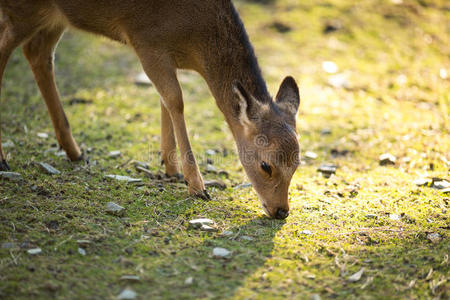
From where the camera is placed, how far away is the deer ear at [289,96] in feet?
20.1

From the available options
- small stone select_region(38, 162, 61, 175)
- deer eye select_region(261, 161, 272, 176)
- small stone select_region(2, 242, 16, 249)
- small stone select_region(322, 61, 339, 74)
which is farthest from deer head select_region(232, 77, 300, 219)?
small stone select_region(322, 61, 339, 74)

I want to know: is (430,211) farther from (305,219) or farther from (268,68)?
(268,68)

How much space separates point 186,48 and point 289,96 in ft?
5.40

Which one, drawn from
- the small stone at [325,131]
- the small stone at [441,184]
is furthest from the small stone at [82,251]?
the small stone at [325,131]

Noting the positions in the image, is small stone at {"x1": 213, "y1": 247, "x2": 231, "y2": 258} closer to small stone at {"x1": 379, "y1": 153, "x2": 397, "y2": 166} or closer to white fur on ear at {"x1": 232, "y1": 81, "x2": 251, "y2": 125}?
white fur on ear at {"x1": 232, "y1": 81, "x2": 251, "y2": 125}

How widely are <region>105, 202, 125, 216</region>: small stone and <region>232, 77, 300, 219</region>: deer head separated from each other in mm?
1759

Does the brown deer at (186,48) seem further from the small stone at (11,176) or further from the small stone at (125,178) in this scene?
the small stone at (125,178)

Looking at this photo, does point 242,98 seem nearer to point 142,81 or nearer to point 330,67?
point 142,81

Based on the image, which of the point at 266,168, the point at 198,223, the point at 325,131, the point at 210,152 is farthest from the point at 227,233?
the point at 325,131

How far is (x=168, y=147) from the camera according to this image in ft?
21.9

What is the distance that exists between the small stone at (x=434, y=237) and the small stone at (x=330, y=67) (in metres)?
7.57

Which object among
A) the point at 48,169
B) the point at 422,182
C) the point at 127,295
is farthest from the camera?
the point at 422,182

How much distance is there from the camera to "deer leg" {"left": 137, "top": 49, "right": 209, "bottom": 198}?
591 cm

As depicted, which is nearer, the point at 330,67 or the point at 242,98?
the point at 242,98
